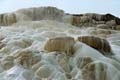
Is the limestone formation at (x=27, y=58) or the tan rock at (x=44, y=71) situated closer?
the tan rock at (x=44, y=71)

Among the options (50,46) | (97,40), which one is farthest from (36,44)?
(97,40)

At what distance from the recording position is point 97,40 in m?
7.88

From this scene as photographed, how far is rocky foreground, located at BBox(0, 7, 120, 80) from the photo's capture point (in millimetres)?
6586

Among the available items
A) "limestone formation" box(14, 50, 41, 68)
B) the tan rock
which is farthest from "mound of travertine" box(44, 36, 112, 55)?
the tan rock

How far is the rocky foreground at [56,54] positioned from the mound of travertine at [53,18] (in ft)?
2.66

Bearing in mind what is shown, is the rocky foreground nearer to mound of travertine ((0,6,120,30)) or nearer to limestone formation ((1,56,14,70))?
limestone formation ((1,56,14,70))

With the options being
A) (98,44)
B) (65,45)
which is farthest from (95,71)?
(98,44)

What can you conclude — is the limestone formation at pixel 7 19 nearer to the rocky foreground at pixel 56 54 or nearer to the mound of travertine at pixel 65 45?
the rocky foreground at pixel 56 54

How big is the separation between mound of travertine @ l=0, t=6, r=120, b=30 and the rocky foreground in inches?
31.9

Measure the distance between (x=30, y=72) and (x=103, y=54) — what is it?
165 cm

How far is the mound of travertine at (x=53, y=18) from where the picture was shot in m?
11.0

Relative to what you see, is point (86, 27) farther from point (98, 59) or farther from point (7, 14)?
point (98, 59)


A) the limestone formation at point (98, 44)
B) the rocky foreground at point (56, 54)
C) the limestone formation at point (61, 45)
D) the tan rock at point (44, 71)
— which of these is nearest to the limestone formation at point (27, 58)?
the rocky foreground at point (56, 54)

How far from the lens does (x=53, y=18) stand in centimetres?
1129
